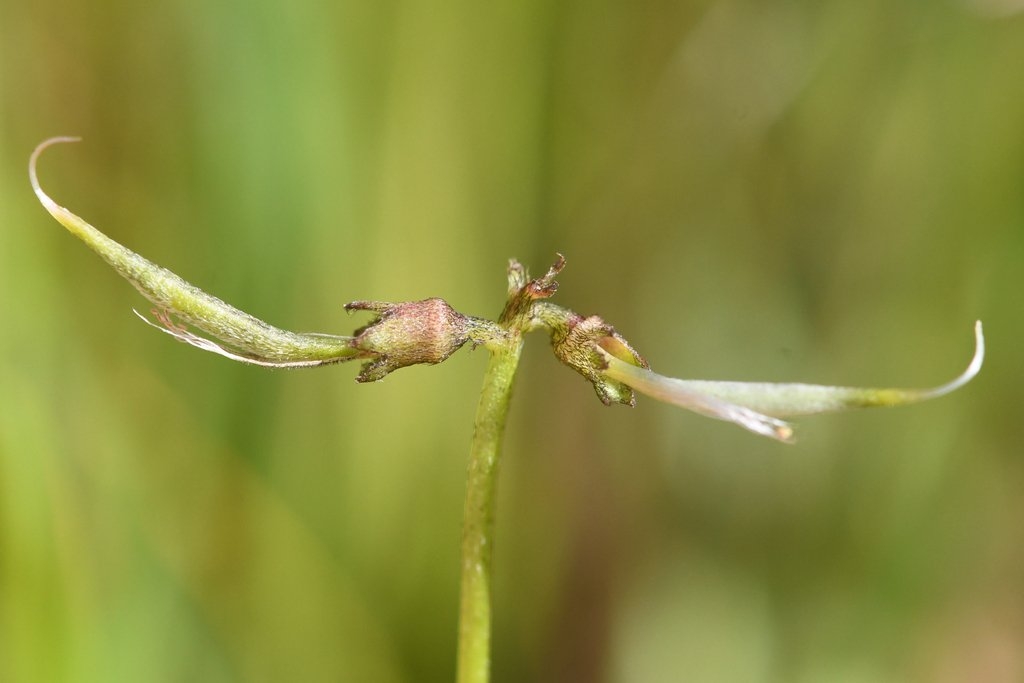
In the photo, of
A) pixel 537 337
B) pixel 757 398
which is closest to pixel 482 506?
pixel 757 398

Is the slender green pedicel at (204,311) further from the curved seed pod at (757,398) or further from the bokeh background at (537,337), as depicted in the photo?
the bokeh background at (537,337)

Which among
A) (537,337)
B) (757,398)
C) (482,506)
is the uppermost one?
(537,337)

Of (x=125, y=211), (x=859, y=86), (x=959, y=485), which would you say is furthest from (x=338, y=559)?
(x=859, y=86)

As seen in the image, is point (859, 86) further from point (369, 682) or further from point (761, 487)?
point (369, 682)

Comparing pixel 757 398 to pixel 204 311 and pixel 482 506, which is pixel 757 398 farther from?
pixel 204 311

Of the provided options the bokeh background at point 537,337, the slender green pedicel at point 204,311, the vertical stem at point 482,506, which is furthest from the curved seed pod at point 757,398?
the bokeh background at point 537,337
